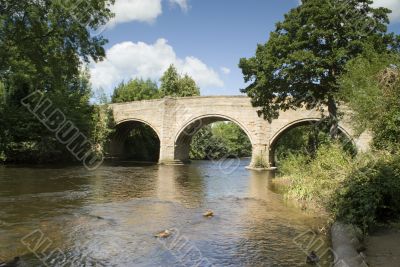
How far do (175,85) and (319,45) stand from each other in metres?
33.7

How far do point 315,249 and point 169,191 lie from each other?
9.03 meters

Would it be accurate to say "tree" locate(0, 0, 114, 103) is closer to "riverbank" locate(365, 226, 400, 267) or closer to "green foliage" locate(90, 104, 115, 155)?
"riverbank" locate(365, 226, 400, 267)

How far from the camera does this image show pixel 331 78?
58.7ft

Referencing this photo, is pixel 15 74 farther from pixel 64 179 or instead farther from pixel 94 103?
pixel 94 103

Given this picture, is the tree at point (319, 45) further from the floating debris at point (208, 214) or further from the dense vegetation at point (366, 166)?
the floating debris at point (208, 214)

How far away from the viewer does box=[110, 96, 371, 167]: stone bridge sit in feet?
93.2

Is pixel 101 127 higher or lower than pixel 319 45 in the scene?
lower

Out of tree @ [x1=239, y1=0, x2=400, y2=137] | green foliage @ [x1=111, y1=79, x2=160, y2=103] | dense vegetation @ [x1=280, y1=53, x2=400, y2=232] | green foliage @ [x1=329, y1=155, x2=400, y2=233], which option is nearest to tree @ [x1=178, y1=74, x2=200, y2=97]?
green foliage @ [x1=111, y1=79, x2=160, y2=103]

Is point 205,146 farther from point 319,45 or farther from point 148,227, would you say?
point 148,227

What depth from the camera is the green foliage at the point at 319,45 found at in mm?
16828

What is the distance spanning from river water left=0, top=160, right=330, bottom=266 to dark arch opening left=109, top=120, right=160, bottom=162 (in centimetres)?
2319

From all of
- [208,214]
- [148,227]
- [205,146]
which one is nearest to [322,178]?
[208,214]

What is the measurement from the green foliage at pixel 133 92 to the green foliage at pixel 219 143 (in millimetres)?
8480

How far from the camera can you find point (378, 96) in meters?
12.4
